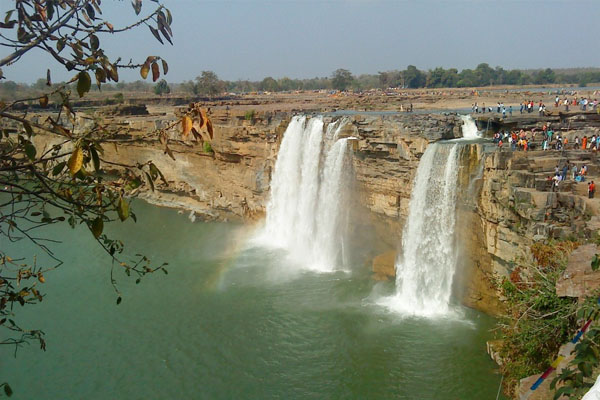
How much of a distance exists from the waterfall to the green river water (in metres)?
1.66

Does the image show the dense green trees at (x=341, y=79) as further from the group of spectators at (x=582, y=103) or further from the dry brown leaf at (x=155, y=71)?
the dry brown leaf at (x=155, y=71)

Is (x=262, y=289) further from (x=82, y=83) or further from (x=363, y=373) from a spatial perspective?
(x=82, y=83)

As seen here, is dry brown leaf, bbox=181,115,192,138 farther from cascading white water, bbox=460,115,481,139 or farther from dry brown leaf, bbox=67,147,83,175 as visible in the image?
cascading white water, bbox=460,115,481,139

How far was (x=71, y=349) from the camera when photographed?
10.1 m

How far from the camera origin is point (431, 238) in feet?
39.9

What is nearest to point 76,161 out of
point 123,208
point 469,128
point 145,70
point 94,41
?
point 123,208

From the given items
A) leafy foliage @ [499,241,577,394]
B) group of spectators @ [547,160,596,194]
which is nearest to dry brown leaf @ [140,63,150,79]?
leafy foliage @ [499,241,577,394]

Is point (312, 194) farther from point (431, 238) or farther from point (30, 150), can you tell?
point (30, 150)

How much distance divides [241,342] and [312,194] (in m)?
7.15

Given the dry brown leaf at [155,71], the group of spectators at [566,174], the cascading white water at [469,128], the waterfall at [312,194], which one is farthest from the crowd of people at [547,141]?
the dry brown leaf at [155,71]

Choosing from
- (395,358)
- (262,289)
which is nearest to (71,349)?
(262,289)

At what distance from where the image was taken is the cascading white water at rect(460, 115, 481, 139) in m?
13.6

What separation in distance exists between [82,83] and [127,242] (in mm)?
16152

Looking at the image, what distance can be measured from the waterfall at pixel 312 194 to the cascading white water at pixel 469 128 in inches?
135
